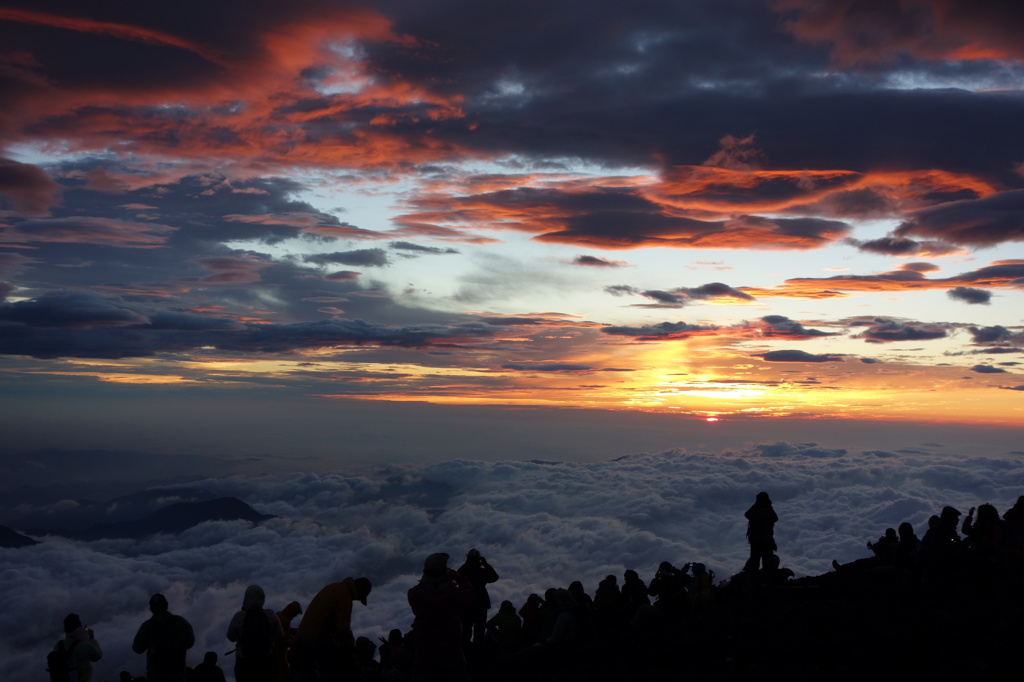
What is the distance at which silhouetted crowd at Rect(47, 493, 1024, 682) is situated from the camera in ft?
27.2

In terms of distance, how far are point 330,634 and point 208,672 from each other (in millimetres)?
4295

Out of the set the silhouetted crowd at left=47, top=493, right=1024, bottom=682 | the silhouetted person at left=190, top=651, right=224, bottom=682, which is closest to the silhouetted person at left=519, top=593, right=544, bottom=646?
the silhouetted crowd at left=47, top=493, right=1024, bottom=682

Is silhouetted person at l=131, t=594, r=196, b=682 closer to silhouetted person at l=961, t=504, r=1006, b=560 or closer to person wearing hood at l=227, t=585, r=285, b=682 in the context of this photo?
person wearing hood at l=227, t=585, r=285, b=682

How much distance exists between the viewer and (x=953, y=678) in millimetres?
8516

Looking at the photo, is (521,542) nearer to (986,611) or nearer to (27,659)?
(27,659)

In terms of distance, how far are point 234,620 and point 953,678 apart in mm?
9249

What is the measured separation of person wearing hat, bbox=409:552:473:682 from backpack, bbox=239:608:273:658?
2.06 metres

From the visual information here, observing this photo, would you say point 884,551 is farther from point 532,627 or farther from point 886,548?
point 532,627

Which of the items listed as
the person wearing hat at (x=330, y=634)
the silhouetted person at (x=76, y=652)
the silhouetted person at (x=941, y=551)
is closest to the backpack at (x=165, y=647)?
the person wearing hat at (x=330, y=634)

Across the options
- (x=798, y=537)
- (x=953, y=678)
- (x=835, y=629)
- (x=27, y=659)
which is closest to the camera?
(x=953, y=678)

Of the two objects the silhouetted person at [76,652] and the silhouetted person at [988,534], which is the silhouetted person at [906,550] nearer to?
the silhouetted person at [988,534]

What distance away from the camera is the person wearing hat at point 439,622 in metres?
8.02

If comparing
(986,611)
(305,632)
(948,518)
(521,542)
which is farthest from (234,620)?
(521,542)

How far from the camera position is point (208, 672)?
1155cm
